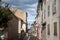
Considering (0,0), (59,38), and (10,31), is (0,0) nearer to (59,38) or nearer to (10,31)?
(59,38)

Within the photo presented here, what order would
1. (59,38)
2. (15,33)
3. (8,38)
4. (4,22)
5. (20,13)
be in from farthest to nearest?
(20,13) → (15,33) → (8,38) → (4,22) → (59,38)

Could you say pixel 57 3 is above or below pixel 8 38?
above

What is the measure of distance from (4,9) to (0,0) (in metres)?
1.08

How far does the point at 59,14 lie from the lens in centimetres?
1850

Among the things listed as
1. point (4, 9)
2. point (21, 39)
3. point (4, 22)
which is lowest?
point (21, 39)

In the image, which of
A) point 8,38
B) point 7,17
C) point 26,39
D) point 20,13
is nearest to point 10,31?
point 8,38

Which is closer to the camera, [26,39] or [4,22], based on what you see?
[4,22]

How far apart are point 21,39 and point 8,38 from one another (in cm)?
696

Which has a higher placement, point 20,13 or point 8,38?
point 20,13

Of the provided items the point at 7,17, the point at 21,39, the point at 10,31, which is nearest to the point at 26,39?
the point at 21,39

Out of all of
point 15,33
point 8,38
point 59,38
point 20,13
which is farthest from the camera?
point 20,13

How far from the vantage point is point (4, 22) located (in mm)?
19797

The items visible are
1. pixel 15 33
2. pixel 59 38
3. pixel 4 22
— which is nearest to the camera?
pixel 59 38

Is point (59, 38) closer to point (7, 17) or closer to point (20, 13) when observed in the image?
point (7, 17)
